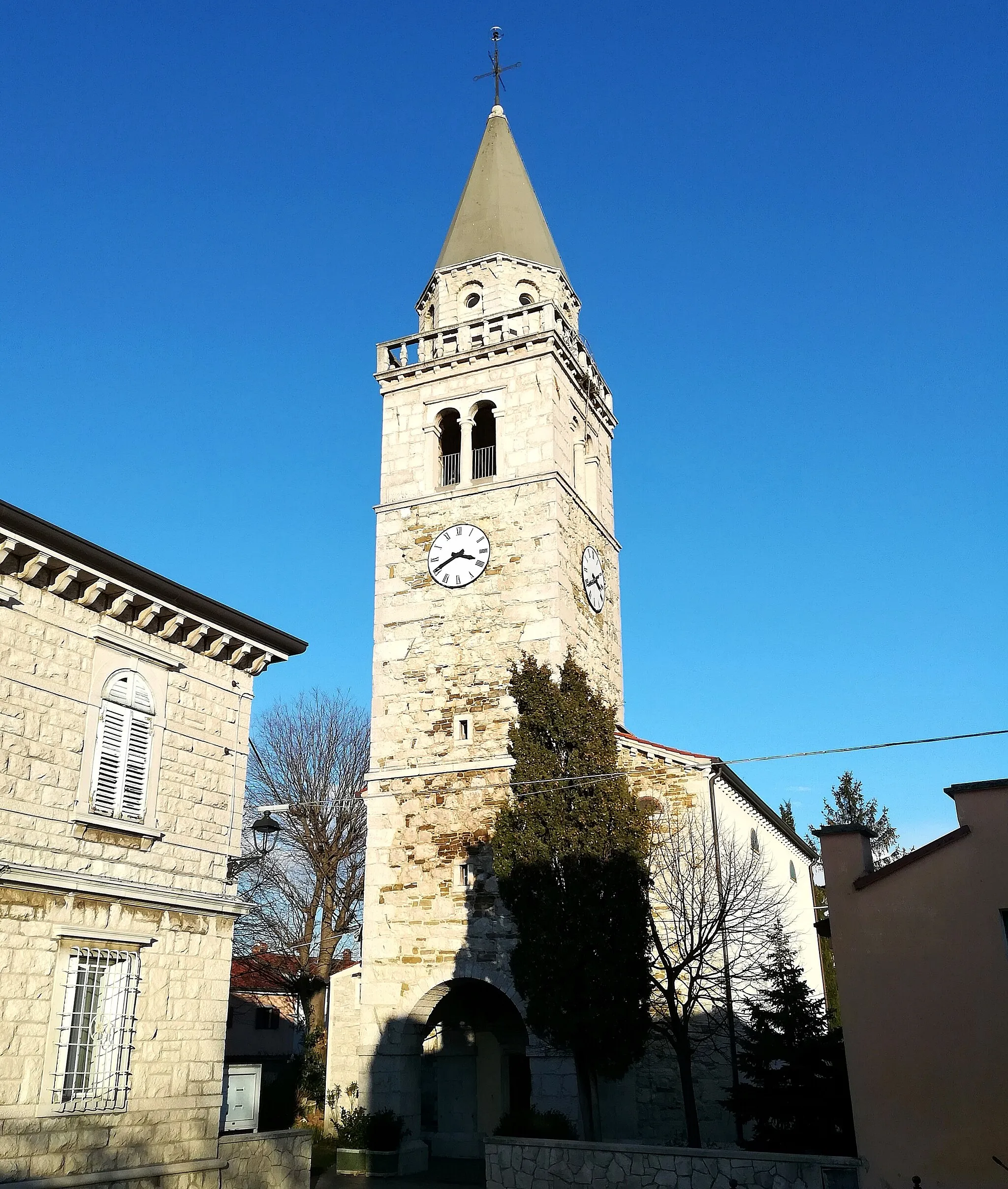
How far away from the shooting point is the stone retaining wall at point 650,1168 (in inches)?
519

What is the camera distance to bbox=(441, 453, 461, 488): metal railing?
2858 centimetres

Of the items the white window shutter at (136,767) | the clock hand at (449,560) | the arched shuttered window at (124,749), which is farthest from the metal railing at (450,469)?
the white window shutter at (136,767)

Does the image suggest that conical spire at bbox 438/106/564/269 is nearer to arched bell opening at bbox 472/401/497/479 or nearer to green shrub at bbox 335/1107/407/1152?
arched bell opening at bbox 472/401/497/479

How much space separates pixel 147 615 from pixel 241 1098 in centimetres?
735

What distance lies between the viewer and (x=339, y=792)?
3694 cm

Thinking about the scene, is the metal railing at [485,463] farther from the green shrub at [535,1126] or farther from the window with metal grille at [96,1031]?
the window with metal grille at [96,1031]

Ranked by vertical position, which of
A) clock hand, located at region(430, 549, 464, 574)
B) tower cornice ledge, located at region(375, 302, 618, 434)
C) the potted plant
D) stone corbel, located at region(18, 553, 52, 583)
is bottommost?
the potted plant

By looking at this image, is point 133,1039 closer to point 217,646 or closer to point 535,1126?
point 217,646

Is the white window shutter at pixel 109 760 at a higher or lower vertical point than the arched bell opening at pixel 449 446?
lower

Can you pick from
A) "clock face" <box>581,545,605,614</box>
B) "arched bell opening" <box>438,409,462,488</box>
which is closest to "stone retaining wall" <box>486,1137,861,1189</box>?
"clock face" <box>581,545,605,614</box>

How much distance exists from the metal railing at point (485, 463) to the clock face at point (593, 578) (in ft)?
10.7

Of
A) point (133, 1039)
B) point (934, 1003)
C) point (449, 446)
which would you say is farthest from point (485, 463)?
point (934, 1003)

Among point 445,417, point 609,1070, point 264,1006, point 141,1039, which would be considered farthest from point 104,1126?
point 264,1006

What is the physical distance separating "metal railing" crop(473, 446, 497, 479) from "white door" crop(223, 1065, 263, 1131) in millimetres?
15922
